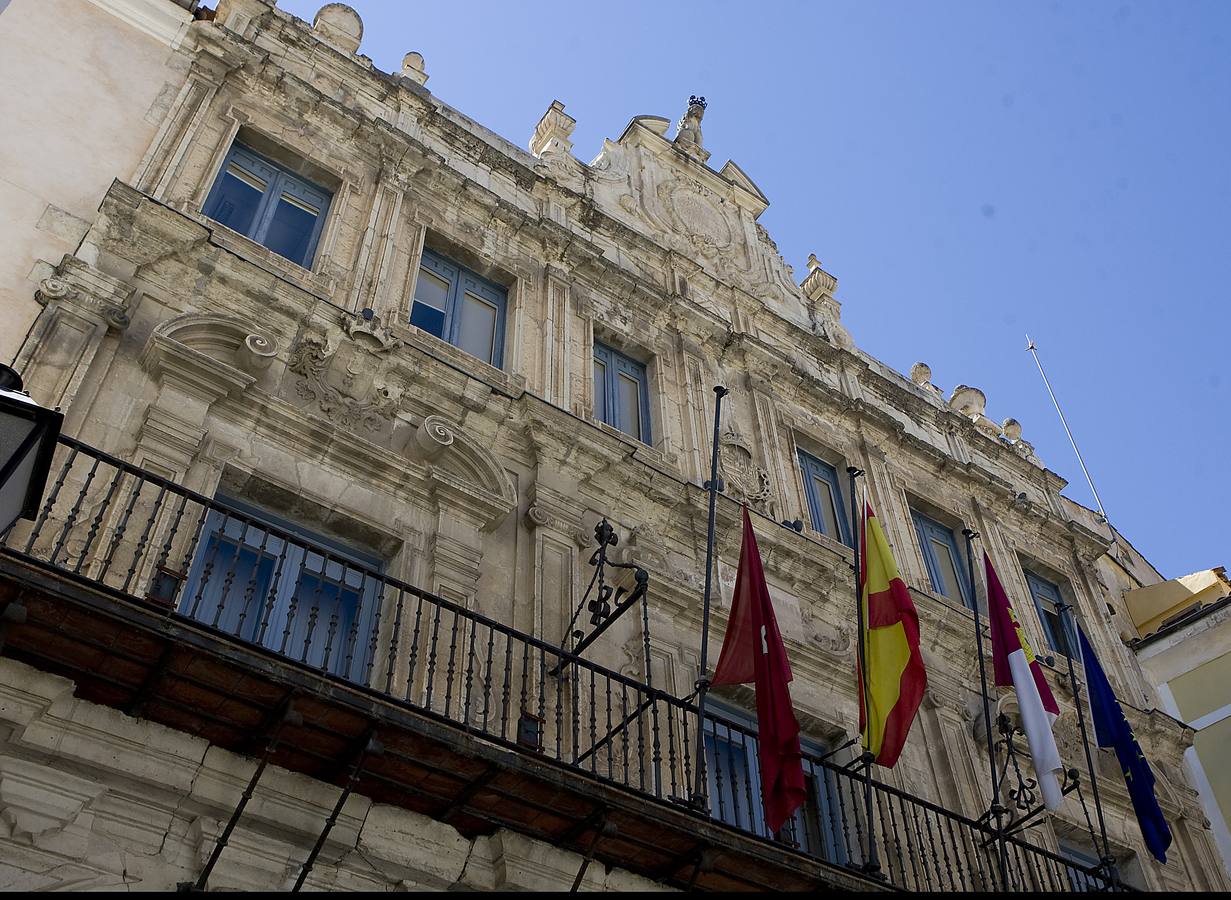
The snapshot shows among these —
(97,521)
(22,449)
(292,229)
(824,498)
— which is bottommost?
(22,449)

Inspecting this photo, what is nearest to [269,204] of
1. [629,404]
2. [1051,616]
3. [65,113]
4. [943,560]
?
[65,113]

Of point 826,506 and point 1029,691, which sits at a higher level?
point 826,506

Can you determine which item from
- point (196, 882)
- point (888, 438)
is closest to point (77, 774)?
point (196, 882)

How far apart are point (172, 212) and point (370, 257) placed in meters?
2.02

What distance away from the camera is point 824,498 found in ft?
45.5

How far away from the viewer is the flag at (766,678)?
801cm

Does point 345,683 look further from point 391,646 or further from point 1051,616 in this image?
point 1051,616

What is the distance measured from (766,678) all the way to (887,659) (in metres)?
1.59

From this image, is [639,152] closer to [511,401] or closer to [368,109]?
[368,109]

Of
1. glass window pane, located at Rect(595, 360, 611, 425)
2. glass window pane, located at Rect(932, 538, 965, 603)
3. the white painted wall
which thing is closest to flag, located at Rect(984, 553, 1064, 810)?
glass window pane, located at Rect(932, 538, 965, 603)

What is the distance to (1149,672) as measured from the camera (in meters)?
15.7

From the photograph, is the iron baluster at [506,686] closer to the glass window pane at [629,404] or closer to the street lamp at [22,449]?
the street lamp at [22,449]

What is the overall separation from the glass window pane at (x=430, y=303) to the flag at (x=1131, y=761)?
23.5 ft

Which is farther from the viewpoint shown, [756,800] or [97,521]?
[756,800]
